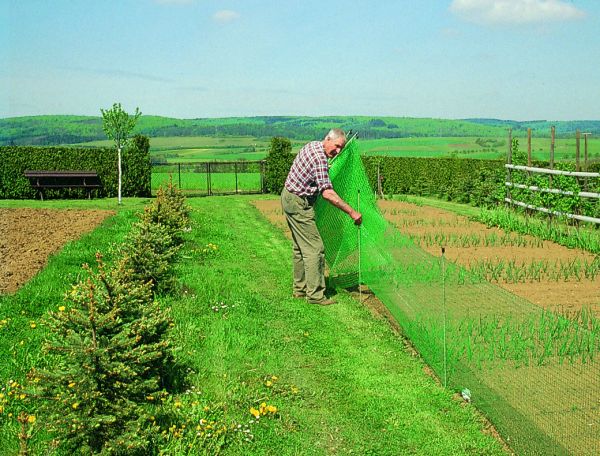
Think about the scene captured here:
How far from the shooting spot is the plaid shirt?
7430 mm

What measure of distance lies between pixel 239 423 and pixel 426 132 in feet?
240

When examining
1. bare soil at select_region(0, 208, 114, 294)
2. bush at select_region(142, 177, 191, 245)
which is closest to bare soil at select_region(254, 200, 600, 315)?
bush at select_region(142, 177, 191, 245)

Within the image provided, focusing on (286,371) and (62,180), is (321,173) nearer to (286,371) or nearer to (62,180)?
(286,371)

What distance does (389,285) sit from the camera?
288 inches

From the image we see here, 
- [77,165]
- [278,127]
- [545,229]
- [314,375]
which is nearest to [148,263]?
→ [314,375]

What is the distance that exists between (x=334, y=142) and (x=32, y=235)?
783 centimetres

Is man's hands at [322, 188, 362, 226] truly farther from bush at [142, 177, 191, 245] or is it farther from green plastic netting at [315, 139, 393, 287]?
bush at [142, 177, 191, 245]

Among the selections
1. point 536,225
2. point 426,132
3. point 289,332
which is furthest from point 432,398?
point 426,132

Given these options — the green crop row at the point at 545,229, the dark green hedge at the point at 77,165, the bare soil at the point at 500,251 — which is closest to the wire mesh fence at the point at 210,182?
the dark green hedge at the point at 77,165

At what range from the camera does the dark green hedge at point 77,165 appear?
2459 centimetres

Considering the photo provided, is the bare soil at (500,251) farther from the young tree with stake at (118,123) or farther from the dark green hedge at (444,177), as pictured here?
the young tree with stake at (118,123)

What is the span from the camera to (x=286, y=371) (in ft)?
18.1

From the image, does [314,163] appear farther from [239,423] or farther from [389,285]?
[239,423]

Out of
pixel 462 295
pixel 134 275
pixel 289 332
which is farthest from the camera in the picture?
pixel 462 295
